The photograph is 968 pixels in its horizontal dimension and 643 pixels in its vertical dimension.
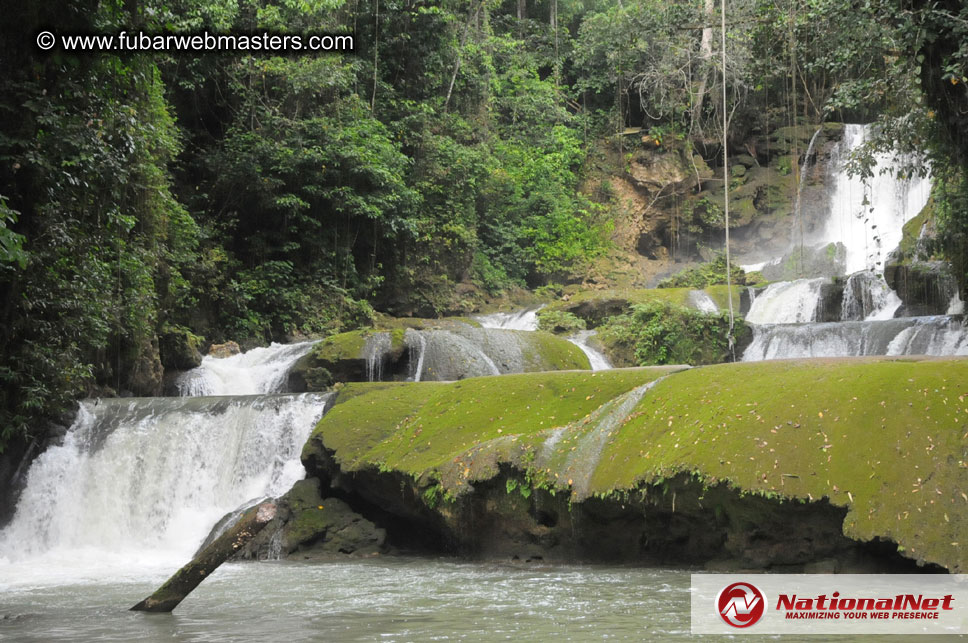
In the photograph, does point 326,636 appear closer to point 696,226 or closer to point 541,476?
point 541,476

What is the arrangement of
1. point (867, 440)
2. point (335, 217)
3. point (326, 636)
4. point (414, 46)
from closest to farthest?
point (326, 636) → point (867, 440) → point (335, 217) → point (414, 46)

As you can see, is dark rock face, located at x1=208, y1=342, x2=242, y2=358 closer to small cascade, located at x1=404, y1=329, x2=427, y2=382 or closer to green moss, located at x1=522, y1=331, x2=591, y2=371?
small cascade, located at x1=404, y1=329, x2=427, y2=382

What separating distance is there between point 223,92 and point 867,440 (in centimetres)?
1845

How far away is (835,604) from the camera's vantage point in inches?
230

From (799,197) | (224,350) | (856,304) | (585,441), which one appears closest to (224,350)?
(224,350)

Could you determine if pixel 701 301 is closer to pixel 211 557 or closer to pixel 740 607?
pixel 740 607

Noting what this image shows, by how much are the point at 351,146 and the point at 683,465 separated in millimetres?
15184

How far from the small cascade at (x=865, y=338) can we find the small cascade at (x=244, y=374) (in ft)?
28.4

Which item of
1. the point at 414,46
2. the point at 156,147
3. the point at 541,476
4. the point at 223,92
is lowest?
the point at 541,476

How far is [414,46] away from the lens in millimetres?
24359

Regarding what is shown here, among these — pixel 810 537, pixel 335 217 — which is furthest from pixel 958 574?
pixel 335 217

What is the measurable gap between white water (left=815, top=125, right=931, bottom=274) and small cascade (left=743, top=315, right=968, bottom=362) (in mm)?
7764

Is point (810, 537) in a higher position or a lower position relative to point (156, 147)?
lower

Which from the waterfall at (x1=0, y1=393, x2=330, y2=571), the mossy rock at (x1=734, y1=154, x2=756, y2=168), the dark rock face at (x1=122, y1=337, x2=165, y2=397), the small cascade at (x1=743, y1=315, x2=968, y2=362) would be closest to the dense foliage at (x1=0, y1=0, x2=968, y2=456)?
the dark rock face at (x1=122, y1=337, x2=165, y2=397)
